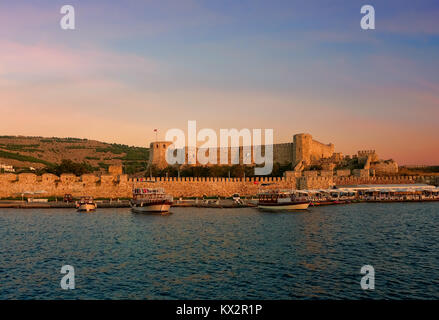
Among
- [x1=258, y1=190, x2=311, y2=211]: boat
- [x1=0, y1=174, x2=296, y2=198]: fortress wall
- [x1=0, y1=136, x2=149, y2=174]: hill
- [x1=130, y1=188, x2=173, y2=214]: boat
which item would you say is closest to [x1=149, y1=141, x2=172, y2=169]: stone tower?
[x1=0, y1=174, x2=296, y2=198]: fortress wall

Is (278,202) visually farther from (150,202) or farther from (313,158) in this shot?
(313,158)

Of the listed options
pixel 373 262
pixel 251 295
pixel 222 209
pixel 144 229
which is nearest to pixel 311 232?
pixel 373 262

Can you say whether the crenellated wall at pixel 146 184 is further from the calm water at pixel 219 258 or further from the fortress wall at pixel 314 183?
the calm water at pixel 219 258

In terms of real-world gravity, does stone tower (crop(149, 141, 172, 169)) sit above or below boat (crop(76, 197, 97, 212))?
above

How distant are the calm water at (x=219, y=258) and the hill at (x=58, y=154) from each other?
67.2 metres

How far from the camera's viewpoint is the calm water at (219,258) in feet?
43.0

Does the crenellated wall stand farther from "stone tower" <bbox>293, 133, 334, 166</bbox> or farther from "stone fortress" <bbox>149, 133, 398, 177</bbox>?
"stone tower" <bbox>293, 133, 334, 166</bbox>

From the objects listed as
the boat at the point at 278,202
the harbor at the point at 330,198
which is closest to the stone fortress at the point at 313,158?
the harbor at the point at 330,198

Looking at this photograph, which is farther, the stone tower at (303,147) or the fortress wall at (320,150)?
the fortress wall at (320,150)

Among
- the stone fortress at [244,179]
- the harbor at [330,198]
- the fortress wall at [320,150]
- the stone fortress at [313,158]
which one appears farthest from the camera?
the fortress wall at [320,150]

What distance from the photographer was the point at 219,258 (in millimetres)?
17516

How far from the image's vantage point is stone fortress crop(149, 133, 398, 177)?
61.6 meters

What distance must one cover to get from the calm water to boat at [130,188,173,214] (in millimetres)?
7049

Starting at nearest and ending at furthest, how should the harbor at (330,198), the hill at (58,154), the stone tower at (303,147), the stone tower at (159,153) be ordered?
the harbor at (330,198) < the stone tower at (303,147) < the stone tower at (159,153) < the hill at (58,154)
